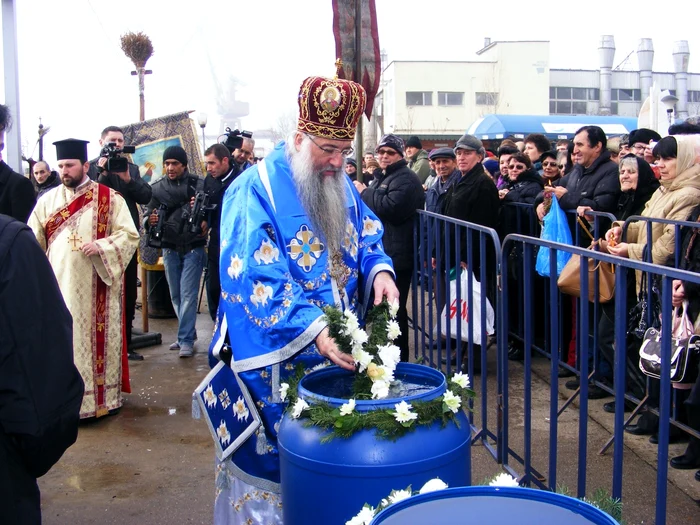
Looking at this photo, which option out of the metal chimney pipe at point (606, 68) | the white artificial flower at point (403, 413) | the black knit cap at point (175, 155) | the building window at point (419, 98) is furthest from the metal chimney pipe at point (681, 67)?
the white artificial flower at point (403, 413)

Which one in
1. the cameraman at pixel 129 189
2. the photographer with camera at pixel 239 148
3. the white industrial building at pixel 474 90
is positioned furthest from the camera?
the white industrial building at pixel 474 90

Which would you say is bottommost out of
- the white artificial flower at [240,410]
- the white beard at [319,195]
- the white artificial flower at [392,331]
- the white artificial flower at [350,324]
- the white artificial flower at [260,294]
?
the white artificial flower at [240,410]

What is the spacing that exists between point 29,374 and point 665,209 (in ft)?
13.0

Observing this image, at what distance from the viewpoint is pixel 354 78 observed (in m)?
6.09

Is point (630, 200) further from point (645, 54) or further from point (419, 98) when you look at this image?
point (645, 54)

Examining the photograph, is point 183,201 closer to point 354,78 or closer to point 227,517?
point 354,78

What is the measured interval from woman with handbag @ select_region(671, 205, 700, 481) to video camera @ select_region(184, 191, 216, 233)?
4.22 meters

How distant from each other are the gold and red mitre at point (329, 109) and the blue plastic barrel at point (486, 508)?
71.1 inches

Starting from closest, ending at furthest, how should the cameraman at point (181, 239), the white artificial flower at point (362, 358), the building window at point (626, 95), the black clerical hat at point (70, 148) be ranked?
the white artificial flower at point (362, 358)
the black clerical hat at point (70, 148)
the cameraman at point (181, 239)
the building window at point (626, 95)

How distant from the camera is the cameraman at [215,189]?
23.1 ft

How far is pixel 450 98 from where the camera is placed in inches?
2217

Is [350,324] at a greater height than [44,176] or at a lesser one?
lesser

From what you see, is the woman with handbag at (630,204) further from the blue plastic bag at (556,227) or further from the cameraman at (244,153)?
the cameraman at (244,153)

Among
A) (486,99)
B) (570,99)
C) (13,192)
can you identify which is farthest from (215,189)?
(570,99)
